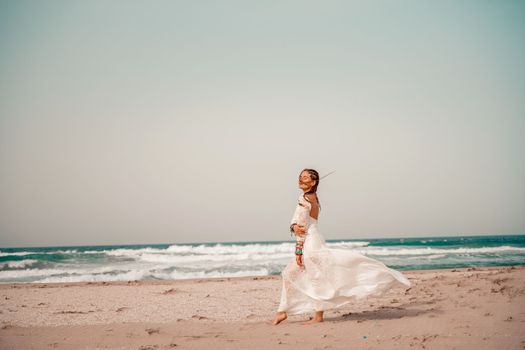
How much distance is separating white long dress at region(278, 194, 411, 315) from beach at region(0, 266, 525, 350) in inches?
13.7

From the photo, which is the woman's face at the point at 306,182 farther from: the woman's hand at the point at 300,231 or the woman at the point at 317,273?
the woman's hand at the point at 300,231

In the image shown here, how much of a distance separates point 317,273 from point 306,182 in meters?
1.30

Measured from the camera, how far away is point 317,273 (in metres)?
5.84

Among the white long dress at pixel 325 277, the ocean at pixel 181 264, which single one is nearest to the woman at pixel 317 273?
the white long dress at pixel 325 277

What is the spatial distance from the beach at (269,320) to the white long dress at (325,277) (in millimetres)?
349

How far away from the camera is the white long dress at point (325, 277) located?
577 cm

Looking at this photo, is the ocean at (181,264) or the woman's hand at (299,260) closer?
the woman's hand at (299,260)

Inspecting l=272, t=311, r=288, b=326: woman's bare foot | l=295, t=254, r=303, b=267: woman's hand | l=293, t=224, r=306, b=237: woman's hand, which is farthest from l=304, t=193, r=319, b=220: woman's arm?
A: l=272, t=311, r=288, b=326: woman's bare foot

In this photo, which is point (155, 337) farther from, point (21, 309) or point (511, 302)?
point (511, 302)

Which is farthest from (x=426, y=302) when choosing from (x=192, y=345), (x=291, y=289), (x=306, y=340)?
(x=192, y=345)

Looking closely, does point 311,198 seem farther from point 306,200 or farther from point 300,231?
point 300,231

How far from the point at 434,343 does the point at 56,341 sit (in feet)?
15.1

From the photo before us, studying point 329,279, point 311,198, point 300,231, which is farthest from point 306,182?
point 329,279

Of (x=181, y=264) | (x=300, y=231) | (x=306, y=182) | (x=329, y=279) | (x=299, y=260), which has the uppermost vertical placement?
(x=306, y=182)
